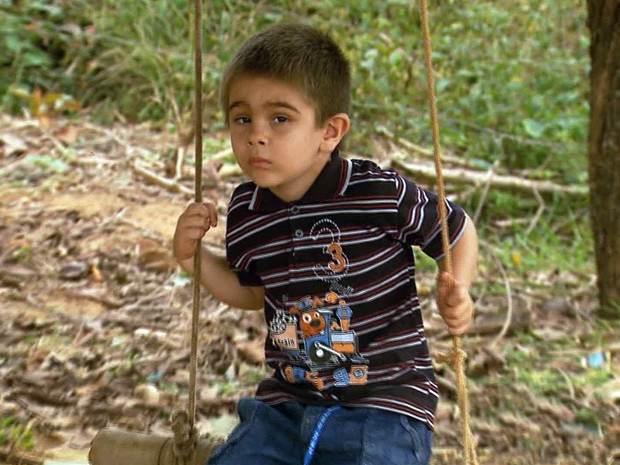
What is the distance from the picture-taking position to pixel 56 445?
7.27ft

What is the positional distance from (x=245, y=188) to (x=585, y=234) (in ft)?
8.52

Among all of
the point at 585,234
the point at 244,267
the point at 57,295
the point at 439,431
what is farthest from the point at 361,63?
the point at 244,267

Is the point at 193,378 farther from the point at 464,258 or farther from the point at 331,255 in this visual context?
the point at 464,258

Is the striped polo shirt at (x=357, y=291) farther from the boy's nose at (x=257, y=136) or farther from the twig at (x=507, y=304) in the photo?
the twig at (x=507, y=304)

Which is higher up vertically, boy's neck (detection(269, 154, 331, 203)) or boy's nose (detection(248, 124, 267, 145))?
boy's nose (detection(248, 124, 267, 145))

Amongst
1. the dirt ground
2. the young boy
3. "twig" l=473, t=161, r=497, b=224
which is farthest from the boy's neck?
"twig" l=473, t=161, r=497, b=224

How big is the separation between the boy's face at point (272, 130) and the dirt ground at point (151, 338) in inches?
40.3

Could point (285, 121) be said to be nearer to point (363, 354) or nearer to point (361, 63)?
point (363, 354)

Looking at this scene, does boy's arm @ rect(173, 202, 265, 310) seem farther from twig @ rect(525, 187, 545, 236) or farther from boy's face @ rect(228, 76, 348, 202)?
twig @ rect(525, 187, 545, 236)

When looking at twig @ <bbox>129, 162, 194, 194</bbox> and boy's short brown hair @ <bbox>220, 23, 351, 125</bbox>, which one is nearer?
boy's short brown hair @ <bbox>220, 23, 351, 125</bbox>

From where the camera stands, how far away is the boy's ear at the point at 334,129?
1624 millimetres

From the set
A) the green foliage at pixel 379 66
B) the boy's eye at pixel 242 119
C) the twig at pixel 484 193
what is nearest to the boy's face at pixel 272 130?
the boy's eye at pixel 242 119

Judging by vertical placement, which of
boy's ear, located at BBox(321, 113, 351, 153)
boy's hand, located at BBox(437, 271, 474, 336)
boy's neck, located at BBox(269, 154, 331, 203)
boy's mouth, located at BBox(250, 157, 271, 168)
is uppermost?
boy's ear, located at BBox(321, 113, 351, 153)

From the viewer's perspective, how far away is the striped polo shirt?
1.56m
